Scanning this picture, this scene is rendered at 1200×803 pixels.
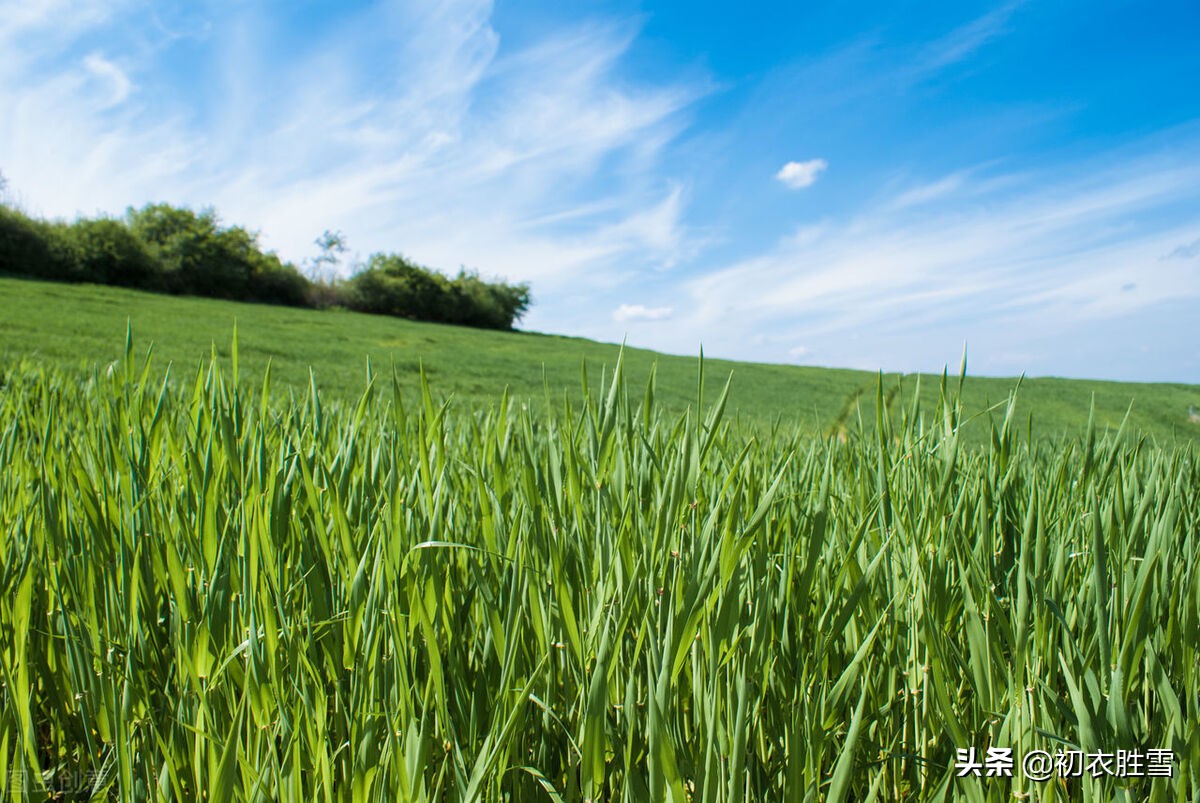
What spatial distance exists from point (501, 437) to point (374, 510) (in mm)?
289

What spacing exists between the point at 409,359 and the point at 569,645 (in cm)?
1555

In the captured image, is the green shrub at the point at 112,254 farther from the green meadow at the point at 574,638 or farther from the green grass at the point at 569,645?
the green grass at the point at 569,645

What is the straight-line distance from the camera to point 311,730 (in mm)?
759

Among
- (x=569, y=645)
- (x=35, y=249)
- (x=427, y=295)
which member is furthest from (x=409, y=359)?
(x=427, y=295)

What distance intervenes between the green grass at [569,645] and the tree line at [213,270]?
31.5 meters

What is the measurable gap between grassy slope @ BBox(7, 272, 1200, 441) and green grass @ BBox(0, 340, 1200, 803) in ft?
27.8

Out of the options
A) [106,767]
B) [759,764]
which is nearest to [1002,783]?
[759,764]

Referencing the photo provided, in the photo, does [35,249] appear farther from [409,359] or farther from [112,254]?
[409,359]

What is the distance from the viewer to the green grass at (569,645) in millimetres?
749

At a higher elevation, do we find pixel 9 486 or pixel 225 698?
pixel 9 486

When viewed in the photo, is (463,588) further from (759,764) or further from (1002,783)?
(1002,783)

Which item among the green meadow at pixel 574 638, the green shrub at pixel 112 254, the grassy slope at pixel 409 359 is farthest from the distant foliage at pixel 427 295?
the green meadow at pixel 574 638

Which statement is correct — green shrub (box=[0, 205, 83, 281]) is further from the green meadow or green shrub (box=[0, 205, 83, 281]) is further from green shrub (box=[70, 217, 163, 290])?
the green meadow

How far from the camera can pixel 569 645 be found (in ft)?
2.92
